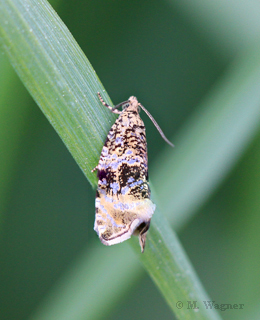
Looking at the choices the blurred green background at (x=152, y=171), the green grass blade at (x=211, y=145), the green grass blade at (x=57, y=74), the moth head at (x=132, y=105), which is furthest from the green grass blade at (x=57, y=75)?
the blurred green background at (x=152, y=171)

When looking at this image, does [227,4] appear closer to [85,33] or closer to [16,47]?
[85,33]

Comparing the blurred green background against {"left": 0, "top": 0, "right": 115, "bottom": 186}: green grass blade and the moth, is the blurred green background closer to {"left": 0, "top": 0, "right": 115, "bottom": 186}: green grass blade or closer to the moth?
the moth

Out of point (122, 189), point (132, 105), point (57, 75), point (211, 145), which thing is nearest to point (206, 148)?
point (211, 145)

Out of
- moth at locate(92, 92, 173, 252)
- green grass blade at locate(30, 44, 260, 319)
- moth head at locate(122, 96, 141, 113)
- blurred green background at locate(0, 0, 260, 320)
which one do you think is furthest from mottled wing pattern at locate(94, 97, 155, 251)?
blurred green background at locate(0, 0, 260, 320)

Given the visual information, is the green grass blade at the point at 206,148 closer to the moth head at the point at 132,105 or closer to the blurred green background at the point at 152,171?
the blurred green background at the point at 152,171

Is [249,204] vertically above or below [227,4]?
below

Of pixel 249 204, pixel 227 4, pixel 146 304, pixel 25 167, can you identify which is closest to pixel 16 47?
pixel 25 167

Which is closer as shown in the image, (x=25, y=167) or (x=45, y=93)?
(x=45, y=93)
